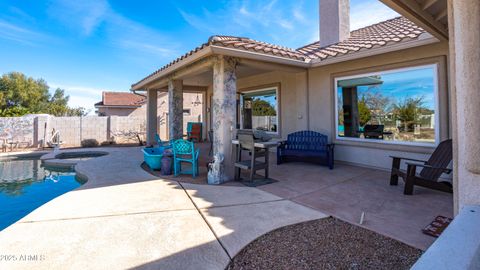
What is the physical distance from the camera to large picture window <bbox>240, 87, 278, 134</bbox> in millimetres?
9703

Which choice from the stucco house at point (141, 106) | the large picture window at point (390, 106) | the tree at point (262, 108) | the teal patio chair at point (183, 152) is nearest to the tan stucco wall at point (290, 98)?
the tree at point (262, 108)

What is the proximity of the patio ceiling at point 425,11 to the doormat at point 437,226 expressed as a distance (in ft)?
10.5

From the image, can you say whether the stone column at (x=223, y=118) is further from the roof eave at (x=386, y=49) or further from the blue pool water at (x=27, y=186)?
the blue pool water at (x=27, y=186)

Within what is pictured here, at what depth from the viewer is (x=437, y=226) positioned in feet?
10.5

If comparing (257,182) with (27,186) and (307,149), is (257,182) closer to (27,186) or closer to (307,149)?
(307,149)

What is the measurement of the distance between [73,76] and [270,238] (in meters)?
33.6

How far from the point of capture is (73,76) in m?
28.3

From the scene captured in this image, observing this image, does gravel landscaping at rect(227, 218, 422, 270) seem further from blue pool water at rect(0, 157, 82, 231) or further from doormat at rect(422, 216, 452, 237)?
blue pool water at rect(0, 157, 82, 231)

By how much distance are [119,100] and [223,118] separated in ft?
67.8

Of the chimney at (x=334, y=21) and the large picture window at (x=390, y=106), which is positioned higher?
the chimney at (x=334, y=21)

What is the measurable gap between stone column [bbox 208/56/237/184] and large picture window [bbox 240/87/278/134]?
13.1 ft

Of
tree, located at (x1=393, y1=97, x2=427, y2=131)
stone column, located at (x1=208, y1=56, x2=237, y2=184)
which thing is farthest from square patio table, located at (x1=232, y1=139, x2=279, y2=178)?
tree, located at (x1=393, y1=97, x2=427, y2=131)

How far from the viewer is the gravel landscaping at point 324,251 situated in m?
2.46

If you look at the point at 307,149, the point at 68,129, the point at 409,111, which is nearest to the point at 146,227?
the point at 307,149
